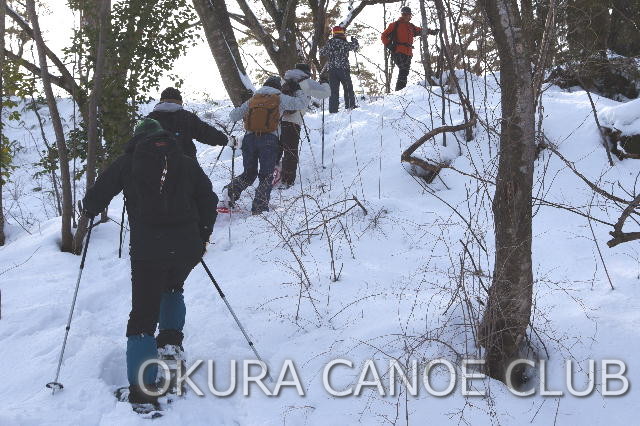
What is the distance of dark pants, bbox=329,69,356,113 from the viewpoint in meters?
10.7

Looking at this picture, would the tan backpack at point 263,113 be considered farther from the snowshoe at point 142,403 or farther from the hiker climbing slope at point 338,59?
the snowshoe at point 142,403

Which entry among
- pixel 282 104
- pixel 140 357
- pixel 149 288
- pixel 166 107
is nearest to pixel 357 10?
pixel 282 104

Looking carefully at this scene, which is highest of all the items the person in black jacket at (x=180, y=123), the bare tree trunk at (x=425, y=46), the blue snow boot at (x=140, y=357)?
the bare tree trunk at (x=425, y=46)

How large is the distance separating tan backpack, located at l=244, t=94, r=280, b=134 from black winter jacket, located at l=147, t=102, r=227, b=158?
1043 mm

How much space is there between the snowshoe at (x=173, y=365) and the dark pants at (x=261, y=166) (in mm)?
3256

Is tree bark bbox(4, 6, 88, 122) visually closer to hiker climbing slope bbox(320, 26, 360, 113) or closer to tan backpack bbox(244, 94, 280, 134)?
tan backpack bbox(244, 94, 280, 134)

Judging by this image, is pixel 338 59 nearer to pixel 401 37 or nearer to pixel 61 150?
pixel 401 37

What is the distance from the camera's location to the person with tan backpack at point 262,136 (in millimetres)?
6852

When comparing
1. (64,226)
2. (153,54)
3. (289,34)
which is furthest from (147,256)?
(289,34)

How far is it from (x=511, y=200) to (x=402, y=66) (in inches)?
337

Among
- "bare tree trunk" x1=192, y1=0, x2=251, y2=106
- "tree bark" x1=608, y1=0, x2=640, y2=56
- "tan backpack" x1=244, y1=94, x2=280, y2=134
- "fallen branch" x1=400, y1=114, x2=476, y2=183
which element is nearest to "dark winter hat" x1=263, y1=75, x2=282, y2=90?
"tan backpack" x1=244, y1=94, x2=280, y2=134

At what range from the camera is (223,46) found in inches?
366

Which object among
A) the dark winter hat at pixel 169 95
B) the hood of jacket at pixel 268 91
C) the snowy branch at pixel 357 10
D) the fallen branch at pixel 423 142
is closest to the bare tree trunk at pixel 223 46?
the hood of jacket at pixel 268 91

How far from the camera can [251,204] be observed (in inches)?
294
